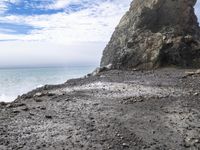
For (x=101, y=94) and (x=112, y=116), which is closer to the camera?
(x=112, y=116)

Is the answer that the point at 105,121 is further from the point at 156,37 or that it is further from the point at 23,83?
the point at 23,83

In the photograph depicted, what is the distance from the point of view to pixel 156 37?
1027 inches

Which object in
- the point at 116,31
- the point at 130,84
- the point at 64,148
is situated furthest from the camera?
the point at 116,31

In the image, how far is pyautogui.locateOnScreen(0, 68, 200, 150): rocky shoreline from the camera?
8.00 meters

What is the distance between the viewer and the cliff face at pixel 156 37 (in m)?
24.9

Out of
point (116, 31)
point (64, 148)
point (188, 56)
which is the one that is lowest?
point (64, 148)

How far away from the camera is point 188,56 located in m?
24.9

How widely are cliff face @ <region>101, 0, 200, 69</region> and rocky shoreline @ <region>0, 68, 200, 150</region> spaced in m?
11.2

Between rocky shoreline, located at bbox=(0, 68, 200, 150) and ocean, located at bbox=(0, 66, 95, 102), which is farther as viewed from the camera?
ocean, located at bbox=(0, 66, 95, 102)

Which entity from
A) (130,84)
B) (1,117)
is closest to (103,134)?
(1,117)

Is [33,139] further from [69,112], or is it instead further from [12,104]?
[12,104]

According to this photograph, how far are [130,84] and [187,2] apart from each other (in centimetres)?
1487

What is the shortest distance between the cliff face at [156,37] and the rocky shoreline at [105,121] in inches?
441

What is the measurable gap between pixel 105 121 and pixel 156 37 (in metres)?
17.5
